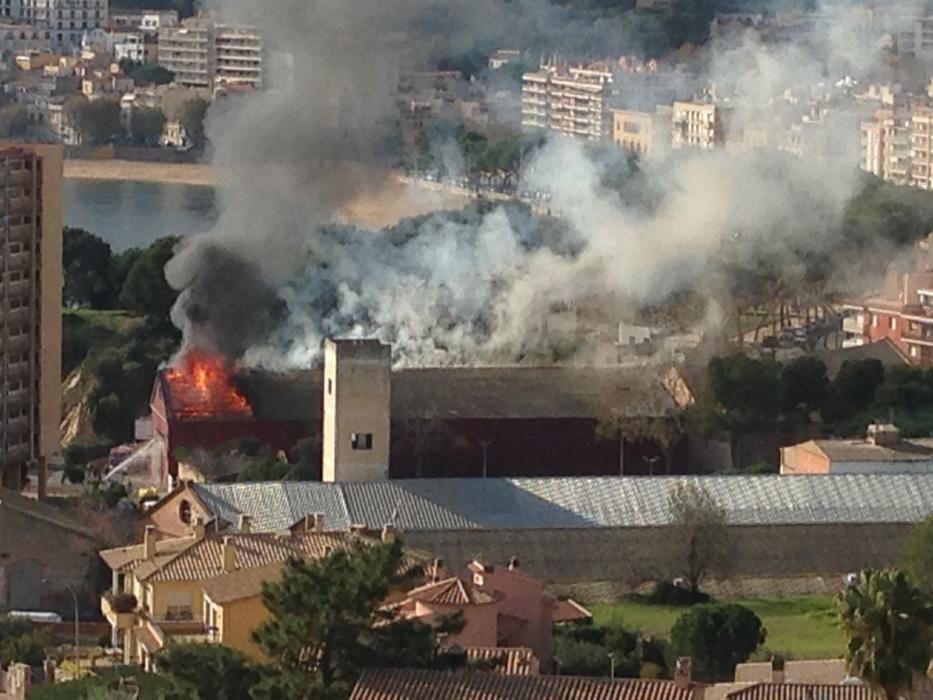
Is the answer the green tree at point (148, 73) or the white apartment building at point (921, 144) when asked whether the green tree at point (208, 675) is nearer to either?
the white apartment building at point (921, 144)

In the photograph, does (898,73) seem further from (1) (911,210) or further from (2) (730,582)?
(2) (730,582)

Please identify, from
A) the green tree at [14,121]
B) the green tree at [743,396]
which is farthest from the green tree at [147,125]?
the green tree at [743,396]

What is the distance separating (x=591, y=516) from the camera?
23766 millimetres

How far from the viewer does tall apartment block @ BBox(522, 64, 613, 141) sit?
54531 millimetres

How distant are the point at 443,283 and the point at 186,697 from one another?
18212 millimetres

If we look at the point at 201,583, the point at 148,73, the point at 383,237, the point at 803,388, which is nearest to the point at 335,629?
the point at 201,583

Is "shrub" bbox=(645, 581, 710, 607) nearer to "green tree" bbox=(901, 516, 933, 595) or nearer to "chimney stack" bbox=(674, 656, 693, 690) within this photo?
"green tree" bbox=(901, 516, 933, 595)

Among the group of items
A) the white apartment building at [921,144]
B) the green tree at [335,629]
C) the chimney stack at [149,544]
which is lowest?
the chimney stack at [149,544]

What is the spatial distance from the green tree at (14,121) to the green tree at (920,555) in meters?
49.2

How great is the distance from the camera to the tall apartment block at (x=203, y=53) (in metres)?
61.1

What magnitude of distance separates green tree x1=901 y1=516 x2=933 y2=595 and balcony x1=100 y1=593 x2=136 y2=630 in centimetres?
448

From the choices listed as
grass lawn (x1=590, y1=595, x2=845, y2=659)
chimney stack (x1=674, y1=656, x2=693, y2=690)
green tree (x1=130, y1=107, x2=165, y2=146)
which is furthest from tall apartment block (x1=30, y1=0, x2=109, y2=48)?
chimney stack (x1=674, y1=656, x2=693, y2=690)

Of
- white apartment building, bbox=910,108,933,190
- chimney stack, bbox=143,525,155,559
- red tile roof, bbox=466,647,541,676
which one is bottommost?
chimney stack, bbox=143,525,155,559

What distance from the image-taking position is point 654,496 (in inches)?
950
